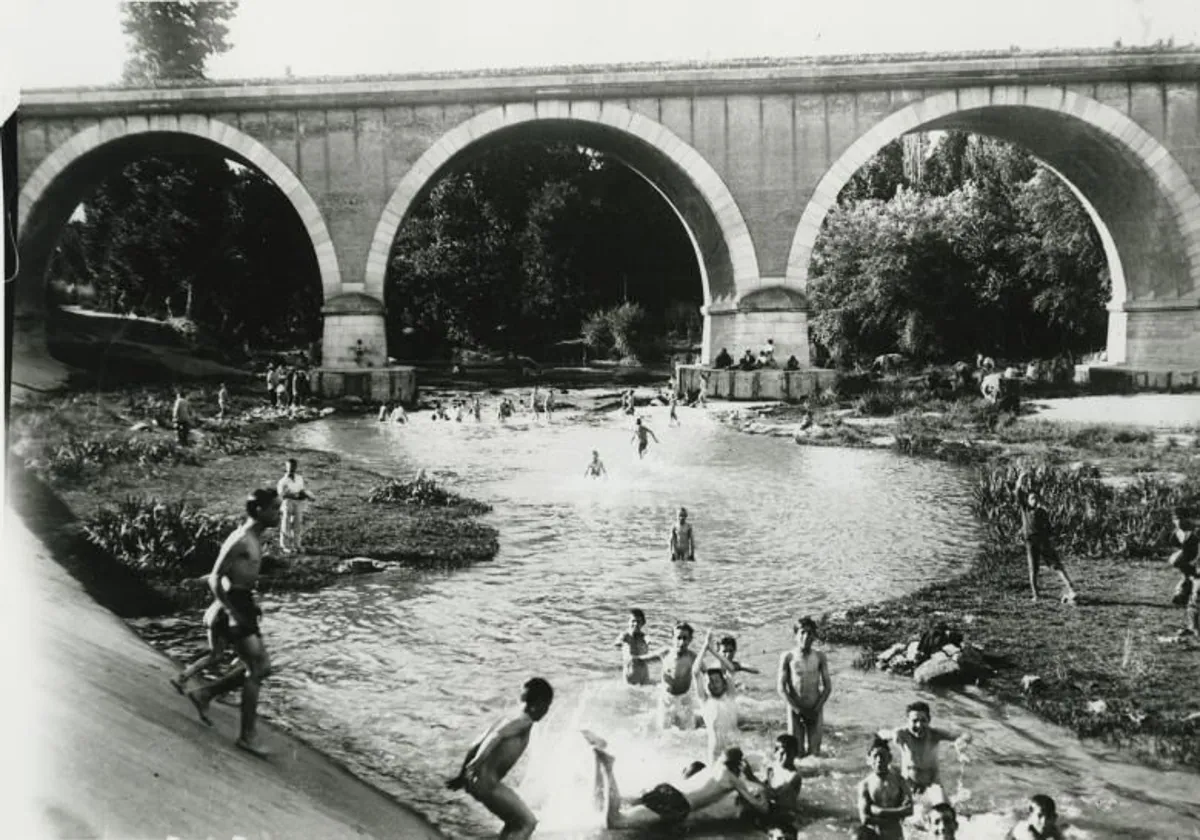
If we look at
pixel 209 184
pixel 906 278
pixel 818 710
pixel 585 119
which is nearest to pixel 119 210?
pixel 209 184

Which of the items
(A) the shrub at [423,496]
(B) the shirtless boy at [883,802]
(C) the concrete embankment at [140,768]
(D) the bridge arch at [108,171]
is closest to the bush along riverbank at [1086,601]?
(B) the shirtless boy at [883,802]

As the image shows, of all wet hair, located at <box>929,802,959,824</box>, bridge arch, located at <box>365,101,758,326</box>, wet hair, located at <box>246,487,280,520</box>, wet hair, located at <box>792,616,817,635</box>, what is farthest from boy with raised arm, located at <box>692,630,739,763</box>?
bridge arch, located at <box>365,101,758,326</box>

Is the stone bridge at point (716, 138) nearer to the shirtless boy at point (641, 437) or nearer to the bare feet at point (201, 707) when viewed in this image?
the shirtless boy at point (641, 437)

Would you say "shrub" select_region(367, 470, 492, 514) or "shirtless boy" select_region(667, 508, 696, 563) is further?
"shrub" select_region(367, 470, 492, 514)

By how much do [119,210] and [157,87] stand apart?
49.2 inches

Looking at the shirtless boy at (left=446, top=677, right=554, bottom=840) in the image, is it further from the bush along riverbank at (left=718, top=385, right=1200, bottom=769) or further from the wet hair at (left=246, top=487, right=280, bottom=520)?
the bush along riverbank at (left=718, top=385, right=1200, bottom=769)

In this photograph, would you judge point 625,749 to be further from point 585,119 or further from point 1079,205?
point 1079,205

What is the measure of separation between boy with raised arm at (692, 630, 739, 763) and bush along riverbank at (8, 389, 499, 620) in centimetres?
124

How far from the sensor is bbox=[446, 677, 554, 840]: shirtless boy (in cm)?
303

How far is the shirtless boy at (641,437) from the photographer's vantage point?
4.95 metres

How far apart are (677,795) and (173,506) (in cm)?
251

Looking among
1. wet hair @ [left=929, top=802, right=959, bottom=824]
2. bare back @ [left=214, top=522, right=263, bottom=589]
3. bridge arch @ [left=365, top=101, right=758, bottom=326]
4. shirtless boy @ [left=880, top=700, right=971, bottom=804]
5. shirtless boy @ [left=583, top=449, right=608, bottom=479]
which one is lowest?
wet hair @ [left=929, top=802, right=959, bottom=824]

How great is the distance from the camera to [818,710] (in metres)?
3.64

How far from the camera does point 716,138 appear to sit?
1113 centimetres
